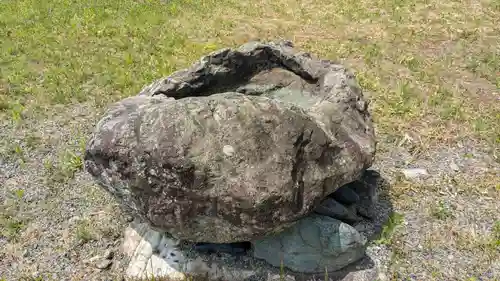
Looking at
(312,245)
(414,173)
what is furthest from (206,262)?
(414,173)

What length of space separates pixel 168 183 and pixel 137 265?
1.71 meters

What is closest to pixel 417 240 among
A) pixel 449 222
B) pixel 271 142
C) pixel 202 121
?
pixel 449 222

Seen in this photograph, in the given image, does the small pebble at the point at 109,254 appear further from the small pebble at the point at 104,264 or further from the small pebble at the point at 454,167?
the small pebble at the point at 454,167

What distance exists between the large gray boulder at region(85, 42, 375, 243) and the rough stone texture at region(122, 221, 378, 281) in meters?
0.69

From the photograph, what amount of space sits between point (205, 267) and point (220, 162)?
1682 millimetres

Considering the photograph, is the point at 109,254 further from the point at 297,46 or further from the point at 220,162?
the point at 297,46

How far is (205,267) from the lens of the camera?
5918 millimetres

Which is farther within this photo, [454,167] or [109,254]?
[454,167]

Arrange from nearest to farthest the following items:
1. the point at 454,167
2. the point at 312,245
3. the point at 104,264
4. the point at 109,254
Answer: the point at 312,245 < the point at 104,264 < the point at 109,254 < the point at 454,167

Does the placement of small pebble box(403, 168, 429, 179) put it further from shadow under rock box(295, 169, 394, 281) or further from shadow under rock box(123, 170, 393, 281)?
shadow under rock box(123, 170, 393, 281)

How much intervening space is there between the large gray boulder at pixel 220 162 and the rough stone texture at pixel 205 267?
2.26 feet

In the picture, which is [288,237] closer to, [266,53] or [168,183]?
[168,183]

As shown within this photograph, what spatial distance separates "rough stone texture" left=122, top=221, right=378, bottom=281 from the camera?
5.85 m

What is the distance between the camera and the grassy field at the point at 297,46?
673cm
